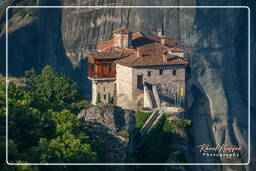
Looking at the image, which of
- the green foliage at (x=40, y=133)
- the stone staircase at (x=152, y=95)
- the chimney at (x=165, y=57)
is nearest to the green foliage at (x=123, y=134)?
the green foliage at (x=40, y=133)

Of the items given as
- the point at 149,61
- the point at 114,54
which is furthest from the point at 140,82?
the point at 114,54

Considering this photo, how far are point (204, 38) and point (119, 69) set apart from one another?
1042 inches

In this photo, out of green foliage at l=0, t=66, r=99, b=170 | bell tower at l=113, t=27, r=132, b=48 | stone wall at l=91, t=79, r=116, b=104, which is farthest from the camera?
bell tower at l=113, t=27, r=132, b=48

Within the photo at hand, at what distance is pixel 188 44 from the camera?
66.8 m

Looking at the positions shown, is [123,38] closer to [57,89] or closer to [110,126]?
[57,89]

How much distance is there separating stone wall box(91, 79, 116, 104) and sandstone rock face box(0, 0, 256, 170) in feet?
46.1

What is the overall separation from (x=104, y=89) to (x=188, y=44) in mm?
22355

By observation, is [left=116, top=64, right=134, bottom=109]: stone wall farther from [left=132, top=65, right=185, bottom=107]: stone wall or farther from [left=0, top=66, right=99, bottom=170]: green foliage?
[left=0, top=66, right=99, bottom=170]: green foliage

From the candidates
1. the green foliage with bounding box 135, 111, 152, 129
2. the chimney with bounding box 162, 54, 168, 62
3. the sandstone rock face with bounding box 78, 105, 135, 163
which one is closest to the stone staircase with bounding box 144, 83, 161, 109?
the chimney with bounding box 162, 54, 168, 62

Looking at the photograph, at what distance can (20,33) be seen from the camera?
69.4m

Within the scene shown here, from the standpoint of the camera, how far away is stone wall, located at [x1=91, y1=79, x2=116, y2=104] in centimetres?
4466

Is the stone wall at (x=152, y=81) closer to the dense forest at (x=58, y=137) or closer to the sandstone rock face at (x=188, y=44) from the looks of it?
the dense forest at (x=58, y=137)

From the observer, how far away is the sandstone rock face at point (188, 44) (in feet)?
210

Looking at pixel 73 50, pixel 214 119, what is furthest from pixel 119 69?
pixel 73 50
